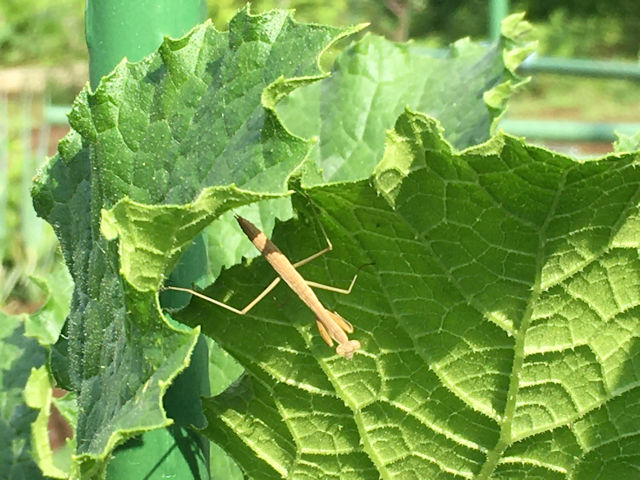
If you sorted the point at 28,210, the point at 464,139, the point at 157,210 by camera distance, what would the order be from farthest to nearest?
the point at 28,210 → the point at 464,139 → the point at 157,210

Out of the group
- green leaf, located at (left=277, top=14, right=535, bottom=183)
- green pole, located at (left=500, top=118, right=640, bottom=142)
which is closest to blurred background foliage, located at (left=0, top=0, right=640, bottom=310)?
green leaf, located at (left=277, top=14, right=535, bottom=183)

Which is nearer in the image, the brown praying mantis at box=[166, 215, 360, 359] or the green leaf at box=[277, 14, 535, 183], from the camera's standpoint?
the brown praying mantis at box=[166, 215, 360, 359]

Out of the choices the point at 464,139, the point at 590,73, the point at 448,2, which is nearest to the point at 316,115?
the point at 464,139

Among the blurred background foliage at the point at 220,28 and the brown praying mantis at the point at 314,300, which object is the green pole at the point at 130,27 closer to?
the blurred background foliage at the point at 220,28

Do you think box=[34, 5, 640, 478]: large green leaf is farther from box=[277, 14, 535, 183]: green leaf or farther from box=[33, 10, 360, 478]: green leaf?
box=[277, 14, 535, 183]: green leaf

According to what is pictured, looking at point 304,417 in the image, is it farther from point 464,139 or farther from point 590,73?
point 590,73

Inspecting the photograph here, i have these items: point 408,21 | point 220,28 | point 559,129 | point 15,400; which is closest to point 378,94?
point 15,400

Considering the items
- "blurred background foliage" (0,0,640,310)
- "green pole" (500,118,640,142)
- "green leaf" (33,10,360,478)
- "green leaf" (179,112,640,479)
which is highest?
"blurred background foliage" (0,0,640,310)
